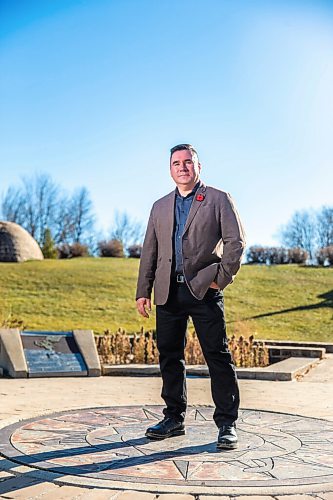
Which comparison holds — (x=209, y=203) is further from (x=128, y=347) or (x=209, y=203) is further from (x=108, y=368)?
(x=128, y=347)

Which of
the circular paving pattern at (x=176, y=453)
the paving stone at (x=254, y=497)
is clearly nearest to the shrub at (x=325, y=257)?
the circular paving pattern at (x=176, y=453)

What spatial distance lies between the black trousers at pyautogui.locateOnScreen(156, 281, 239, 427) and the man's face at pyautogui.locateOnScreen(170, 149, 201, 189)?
687 mm

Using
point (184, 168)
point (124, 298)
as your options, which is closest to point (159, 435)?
point (184, 168)

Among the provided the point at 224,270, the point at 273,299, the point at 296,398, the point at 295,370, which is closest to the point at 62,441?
the point at 224,270

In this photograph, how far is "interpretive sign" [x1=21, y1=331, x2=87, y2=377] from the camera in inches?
311

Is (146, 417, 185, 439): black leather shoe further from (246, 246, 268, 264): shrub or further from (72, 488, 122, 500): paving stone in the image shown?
(246, 246, 268, 264): shrub

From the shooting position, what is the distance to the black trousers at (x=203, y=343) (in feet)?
14.1

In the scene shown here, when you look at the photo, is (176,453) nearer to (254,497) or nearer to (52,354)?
(254,497)

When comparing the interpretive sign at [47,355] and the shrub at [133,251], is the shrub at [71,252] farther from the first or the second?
the interpretive sign at [47,355]

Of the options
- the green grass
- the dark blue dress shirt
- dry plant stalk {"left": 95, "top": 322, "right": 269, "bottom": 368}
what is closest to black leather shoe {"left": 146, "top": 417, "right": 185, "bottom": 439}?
the dark blue dress shirt

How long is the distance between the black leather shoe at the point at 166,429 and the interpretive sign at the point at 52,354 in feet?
11.7

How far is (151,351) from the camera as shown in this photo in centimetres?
921

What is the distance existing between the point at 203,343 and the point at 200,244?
2.11 feet

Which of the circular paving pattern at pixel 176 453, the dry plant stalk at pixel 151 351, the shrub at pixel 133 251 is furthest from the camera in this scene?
the shrub at pixel 133 251
